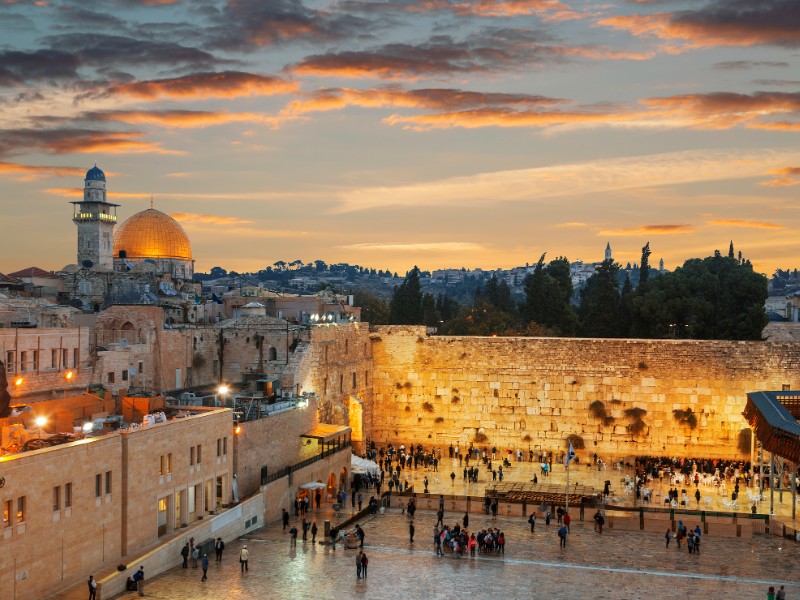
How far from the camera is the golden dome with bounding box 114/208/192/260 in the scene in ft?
205

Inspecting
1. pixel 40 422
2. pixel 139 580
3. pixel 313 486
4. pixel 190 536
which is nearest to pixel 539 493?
pixel 313 486

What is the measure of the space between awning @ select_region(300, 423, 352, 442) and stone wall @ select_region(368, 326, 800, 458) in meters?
9.14

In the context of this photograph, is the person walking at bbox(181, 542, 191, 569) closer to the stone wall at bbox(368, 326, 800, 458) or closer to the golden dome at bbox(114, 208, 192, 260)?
the stone wall at bbox(368, 326, 800, 458)

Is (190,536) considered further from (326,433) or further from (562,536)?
(562,536)

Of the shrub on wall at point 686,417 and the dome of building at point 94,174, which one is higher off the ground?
the dome of building at point 94,174

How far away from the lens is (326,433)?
32781 millimetres

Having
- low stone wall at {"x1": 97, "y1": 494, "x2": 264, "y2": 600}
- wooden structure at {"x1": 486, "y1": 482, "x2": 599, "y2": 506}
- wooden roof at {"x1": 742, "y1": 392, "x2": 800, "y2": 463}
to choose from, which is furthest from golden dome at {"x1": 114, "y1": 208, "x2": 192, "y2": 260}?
Answer: wooden roof at {"x1": 742, "y1": 392, "x2": 800, "y2": 463}

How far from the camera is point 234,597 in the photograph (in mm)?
20359

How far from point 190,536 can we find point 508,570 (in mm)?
8249

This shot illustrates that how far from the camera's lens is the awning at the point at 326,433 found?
32.1 metres

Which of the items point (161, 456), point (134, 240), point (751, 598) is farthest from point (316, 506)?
point (134, 240)

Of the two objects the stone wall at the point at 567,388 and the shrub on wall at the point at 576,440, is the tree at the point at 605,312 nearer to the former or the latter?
the stone wall at the point at 567,388

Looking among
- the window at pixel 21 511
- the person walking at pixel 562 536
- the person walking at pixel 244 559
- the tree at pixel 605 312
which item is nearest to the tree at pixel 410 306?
the tree at pixel 605 312

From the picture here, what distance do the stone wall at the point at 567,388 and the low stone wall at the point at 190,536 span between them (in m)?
16.7
